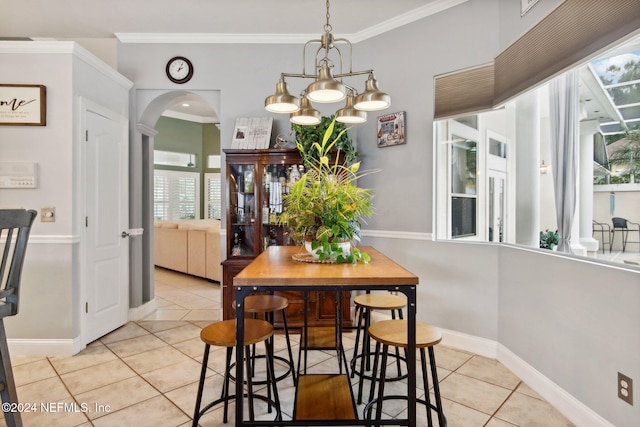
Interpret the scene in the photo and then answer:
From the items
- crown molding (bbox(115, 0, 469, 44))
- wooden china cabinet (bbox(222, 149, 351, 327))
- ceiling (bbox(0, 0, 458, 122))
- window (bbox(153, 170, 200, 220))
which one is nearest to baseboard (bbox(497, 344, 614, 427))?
wooden china cabinet (bbox(222, 149, 351, 327))

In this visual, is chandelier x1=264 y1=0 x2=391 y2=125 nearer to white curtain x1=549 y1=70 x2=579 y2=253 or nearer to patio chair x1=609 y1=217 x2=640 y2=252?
white curtain x1=549 y1=70 x2=579 y2=253

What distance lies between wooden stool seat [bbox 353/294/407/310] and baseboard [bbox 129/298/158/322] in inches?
107

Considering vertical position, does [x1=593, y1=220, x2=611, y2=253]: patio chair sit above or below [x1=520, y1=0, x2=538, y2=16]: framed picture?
below

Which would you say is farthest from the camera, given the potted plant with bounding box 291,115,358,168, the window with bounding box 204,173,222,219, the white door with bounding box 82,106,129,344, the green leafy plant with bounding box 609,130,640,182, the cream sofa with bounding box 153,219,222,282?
the window with bounding box 204,173,222,219

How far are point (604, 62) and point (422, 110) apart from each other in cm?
147

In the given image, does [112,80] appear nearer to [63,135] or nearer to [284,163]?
[63,135]

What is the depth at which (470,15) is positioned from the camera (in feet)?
9.45

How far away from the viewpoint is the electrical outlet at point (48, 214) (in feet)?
9.39

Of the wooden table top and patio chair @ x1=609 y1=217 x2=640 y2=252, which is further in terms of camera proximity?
patio chair @ x1=609 y1=217 x2=640 y2=252

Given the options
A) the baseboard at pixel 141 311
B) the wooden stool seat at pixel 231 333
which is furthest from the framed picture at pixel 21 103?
the wooden stool seat at pixel 231 333

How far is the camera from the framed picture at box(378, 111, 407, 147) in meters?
3.35

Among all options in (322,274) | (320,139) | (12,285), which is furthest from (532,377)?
(12,285)

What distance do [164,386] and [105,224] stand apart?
1.74m

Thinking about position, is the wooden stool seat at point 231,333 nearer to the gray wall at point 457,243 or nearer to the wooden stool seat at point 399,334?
the wooden stool seat at point 399,334
